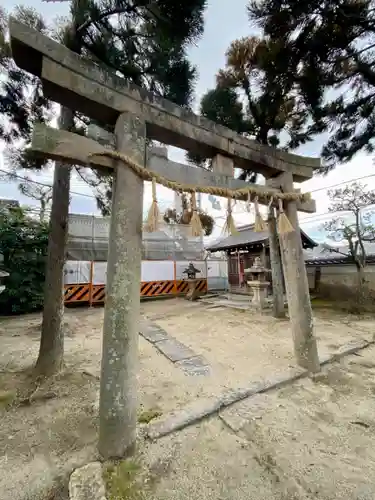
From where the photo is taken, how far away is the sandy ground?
1.44m

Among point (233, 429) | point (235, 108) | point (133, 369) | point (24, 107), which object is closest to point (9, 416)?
point (133, 369)

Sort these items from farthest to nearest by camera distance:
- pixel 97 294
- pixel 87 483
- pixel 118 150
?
pixel 97 294 → pixel 118 150 → pixel 87 483

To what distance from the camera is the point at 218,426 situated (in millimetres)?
1941

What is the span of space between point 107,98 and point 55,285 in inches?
89.2

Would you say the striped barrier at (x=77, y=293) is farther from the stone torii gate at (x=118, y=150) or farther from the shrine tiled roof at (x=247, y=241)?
the stone torii gate at (x=118, y=150)

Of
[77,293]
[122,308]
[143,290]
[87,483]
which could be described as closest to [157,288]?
[143,290]

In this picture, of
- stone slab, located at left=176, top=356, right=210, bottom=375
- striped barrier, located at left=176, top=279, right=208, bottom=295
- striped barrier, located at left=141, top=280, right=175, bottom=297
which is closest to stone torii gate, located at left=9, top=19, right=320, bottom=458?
stone slab, located at left=176, top=356, right=210, bottom=375

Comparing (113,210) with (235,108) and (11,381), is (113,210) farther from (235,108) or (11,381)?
(235,108)

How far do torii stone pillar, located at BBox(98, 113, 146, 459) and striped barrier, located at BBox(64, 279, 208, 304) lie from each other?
24.9 ft

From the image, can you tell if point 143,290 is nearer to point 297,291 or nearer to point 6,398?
point 6,398

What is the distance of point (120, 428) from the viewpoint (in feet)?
5.25

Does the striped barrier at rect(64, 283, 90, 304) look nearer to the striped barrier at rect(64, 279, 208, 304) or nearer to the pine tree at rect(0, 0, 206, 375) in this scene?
the striped barrier at rect(64, 279, 208, 304)

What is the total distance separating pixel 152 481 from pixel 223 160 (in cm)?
260

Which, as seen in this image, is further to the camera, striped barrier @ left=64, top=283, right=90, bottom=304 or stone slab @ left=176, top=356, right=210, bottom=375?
striped barrier @ left=64, top=283, right=90, bottom=304
